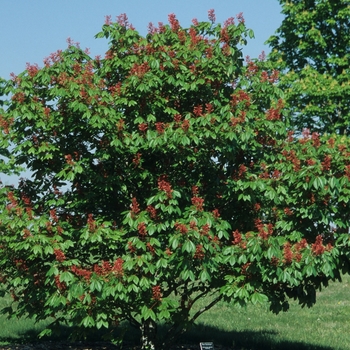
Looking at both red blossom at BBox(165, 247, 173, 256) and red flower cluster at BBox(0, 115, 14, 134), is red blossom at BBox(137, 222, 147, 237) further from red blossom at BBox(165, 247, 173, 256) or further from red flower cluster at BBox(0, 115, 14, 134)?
red flower cluster at BBox(0, 115, 14, 134)

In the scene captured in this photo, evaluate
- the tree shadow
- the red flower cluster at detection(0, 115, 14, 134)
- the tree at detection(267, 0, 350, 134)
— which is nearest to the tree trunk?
the tree shadow

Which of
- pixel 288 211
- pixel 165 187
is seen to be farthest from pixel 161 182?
pixel 288 211

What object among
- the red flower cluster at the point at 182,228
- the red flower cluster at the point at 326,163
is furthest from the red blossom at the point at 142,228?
the red flower cluster at the point at 326,163

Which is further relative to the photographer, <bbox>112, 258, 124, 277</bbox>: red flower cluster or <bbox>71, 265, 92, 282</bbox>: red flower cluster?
<bbox>71, 265, 92, 282</bbox>: red flower cluster

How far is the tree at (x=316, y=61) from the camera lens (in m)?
29.7

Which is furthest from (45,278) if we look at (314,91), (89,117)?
(314,91)

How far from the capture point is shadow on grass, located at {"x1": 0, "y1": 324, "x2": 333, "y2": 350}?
13234 millimetres

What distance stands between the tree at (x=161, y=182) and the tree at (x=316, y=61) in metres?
20.1

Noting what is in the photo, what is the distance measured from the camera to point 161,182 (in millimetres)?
8852

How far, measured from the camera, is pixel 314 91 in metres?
29.5

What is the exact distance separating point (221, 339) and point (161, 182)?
19.2ft

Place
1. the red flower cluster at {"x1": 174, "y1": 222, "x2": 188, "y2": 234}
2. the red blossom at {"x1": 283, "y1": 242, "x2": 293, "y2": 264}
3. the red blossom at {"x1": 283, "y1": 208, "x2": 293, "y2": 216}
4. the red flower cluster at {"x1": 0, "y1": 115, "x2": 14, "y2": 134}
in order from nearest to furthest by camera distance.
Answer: the red flower cluster at {"x1": 174, "y1": 222, "x2": 188, "y2": 234}
the red blossom at {"x1": 283, "y1": 242, "x2": 293, "y2": 264}
the red blossom at {"x1": 283, "y1": 208, "x2": 293, "y2": 216}
the red flower cluster at {"x1": 0, "y1": 115, "x2": 14, "y2": 134}

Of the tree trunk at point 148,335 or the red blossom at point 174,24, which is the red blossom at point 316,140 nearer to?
the red blossom at point 174,24

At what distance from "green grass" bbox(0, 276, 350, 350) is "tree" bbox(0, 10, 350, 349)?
9.16 ft
